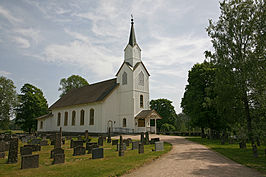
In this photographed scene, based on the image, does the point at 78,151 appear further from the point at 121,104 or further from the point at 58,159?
the point at 121,104

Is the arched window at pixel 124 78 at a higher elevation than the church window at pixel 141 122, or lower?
higher

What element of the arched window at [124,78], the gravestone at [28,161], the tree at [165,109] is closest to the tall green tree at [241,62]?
the gravestone at [28,161]

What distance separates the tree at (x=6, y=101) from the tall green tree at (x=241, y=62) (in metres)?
46.1

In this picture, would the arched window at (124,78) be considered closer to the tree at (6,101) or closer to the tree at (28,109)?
the tree at (28,109)

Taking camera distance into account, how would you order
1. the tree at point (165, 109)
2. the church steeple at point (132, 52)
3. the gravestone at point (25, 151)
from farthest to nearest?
the tree at point (165, 109), the church steeple at point (132, 52), the gravestone at point (25, 151)

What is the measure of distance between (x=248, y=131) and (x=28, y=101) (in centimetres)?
4547

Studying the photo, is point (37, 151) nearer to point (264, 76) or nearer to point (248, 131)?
point (248, 131)

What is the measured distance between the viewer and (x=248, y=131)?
13109mm

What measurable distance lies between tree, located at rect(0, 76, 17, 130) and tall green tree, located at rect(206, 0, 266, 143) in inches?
1815

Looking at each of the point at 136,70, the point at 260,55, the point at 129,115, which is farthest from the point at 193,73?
the point at 260,55

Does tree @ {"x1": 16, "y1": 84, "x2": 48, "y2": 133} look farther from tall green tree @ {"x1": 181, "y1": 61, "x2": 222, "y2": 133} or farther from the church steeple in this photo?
tall green tree @ {"x1": 181, "y1": 61, "x2": 222, "y2": 133}

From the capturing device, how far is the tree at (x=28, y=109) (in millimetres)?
45281

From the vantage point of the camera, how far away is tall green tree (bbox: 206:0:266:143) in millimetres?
13041

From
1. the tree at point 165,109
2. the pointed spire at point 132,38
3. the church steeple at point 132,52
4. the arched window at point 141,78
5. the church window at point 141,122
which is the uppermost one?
the pointed spire at point 132,38
